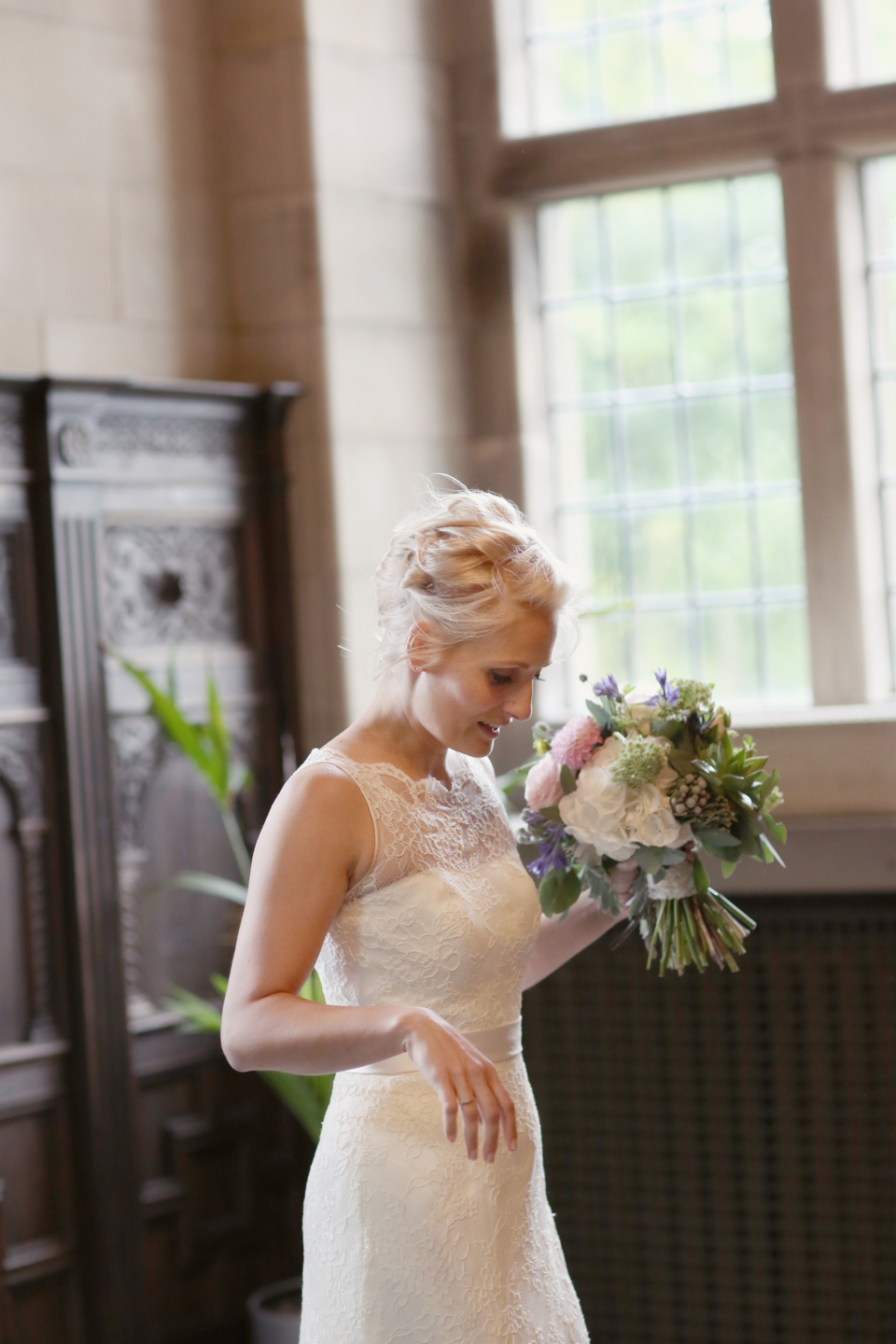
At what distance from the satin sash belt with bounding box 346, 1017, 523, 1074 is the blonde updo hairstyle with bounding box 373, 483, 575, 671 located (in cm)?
58

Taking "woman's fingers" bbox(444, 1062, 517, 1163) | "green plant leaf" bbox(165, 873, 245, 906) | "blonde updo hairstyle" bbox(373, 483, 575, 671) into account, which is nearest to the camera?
"woman's fingers" bbox(444, 1062, 517, 1163)

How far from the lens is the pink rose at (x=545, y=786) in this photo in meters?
2.63

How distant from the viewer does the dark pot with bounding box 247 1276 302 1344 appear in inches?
164

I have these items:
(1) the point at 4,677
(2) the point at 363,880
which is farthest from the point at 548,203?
(2) the point at 363,880

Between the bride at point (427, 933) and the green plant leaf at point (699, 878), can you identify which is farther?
the green plant leaf at point (699, 878)

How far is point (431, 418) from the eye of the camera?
4992 mm

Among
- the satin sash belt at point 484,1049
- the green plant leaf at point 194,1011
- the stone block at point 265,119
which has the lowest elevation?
the green plant leaf at point 194,1011

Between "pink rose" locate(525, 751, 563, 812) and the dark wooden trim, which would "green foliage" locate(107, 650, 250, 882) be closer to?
the dark wooden trim

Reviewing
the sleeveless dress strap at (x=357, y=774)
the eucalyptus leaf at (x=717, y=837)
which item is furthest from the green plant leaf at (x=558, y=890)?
the sleeveless dress strap at (x=357, y=774)

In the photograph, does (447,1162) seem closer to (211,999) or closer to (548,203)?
(211,999)

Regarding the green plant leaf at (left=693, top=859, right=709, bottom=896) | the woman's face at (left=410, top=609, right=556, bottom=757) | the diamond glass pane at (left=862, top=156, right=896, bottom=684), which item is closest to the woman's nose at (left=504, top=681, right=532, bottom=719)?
the woman's face at (left=410, top=609, right=556, bottom=757)

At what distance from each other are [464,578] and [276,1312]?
2640 mm

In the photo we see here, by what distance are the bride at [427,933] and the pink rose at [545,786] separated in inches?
5.9

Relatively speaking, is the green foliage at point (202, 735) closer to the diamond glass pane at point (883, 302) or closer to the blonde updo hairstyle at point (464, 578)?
the blonde updo hairstyle at point (464, 578)
